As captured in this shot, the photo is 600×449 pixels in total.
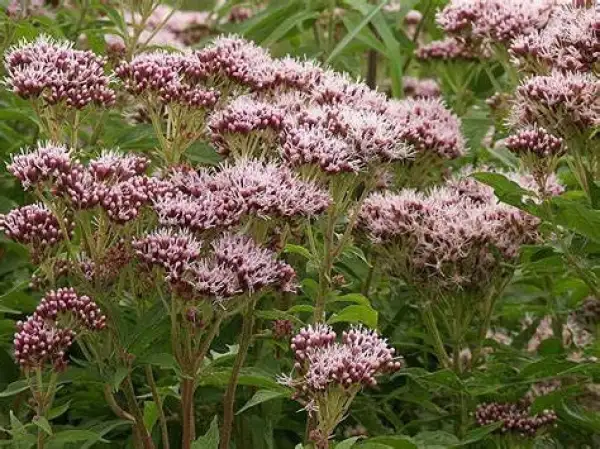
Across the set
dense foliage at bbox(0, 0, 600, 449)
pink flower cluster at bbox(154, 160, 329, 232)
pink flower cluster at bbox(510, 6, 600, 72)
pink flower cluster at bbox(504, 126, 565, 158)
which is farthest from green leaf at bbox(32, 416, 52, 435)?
pink flower cluster at bbox(510, 6, 600, 72)

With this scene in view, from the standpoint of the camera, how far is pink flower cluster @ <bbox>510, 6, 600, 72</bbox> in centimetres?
354

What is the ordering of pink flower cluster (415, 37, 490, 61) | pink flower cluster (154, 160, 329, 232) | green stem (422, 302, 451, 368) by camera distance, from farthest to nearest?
pink flower cluster (415, 37, 490, 61) < green stem (422, 302, 451, 368) < pink flower cluster (154, 160, 329, 232)

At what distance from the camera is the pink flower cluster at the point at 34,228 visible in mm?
3137

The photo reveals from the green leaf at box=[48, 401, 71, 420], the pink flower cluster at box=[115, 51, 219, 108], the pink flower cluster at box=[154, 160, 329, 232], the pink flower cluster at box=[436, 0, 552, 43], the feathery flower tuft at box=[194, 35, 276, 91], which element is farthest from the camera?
the pink flower cluster at box=[436, 0, 552, 43]

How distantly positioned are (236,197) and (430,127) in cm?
115

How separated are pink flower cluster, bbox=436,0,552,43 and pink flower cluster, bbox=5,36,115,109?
1483 mm

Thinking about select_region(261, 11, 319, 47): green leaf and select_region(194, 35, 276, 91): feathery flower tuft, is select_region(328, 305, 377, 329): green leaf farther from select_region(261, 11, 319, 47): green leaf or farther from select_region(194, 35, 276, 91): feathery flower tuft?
select_region(261, 11, 319, 47): green leaf

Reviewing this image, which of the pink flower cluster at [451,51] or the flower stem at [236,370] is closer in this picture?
the flower stem at [236,370]

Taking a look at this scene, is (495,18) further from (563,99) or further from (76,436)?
(76,436)

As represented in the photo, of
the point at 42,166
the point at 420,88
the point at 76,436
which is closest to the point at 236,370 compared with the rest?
the point at 76,436

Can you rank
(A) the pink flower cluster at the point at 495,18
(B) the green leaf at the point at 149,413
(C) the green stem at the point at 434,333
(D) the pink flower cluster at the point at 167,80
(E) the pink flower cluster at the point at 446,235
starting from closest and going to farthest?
(B) the green leaf at the point at 149,413, (D) the pink flower cluster at the point at 167,80, (E) the pink flower cluster at the point at 446,235, (C) the green stem at the point at 434,333, (A) the pink flower cluster at the point at 495,18

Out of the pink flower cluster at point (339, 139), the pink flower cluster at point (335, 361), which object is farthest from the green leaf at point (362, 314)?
the pink flower cluster at point (339, 139)

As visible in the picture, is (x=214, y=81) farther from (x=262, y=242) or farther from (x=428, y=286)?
(x=428, y=286)

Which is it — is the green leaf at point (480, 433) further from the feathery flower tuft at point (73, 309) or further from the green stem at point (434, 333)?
the feathery flower tuft at point (73, 309)
